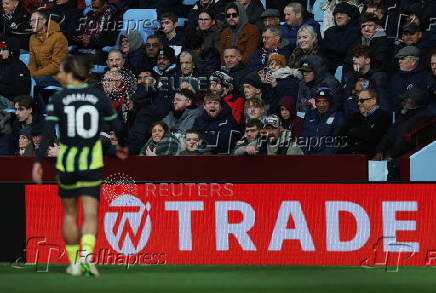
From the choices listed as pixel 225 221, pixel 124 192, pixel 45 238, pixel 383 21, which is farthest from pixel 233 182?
pixel 383 21

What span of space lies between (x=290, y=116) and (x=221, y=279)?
15.6 ft

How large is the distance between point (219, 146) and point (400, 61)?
9.44ft

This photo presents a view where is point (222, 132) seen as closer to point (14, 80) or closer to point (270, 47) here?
point (270, 47)

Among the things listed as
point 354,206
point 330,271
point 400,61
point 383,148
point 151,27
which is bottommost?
point 330,271

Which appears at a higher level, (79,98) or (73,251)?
(79,98)

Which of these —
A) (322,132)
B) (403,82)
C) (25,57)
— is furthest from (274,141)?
(25,57)

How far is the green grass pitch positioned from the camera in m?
6.43

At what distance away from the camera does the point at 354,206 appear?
8781 millimetres

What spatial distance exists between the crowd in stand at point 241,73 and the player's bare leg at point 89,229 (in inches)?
146

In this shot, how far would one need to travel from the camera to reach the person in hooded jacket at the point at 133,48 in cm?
1304

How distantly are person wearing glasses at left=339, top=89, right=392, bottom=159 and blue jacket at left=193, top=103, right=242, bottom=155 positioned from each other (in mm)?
1528

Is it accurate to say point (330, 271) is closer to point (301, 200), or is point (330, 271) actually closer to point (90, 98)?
point (301, 200)

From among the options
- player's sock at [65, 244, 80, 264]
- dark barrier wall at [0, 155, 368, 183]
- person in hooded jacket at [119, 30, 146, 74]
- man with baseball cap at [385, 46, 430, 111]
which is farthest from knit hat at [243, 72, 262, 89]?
player's sock at [65, 244, 80, 264]

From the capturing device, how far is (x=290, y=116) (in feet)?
37.8
